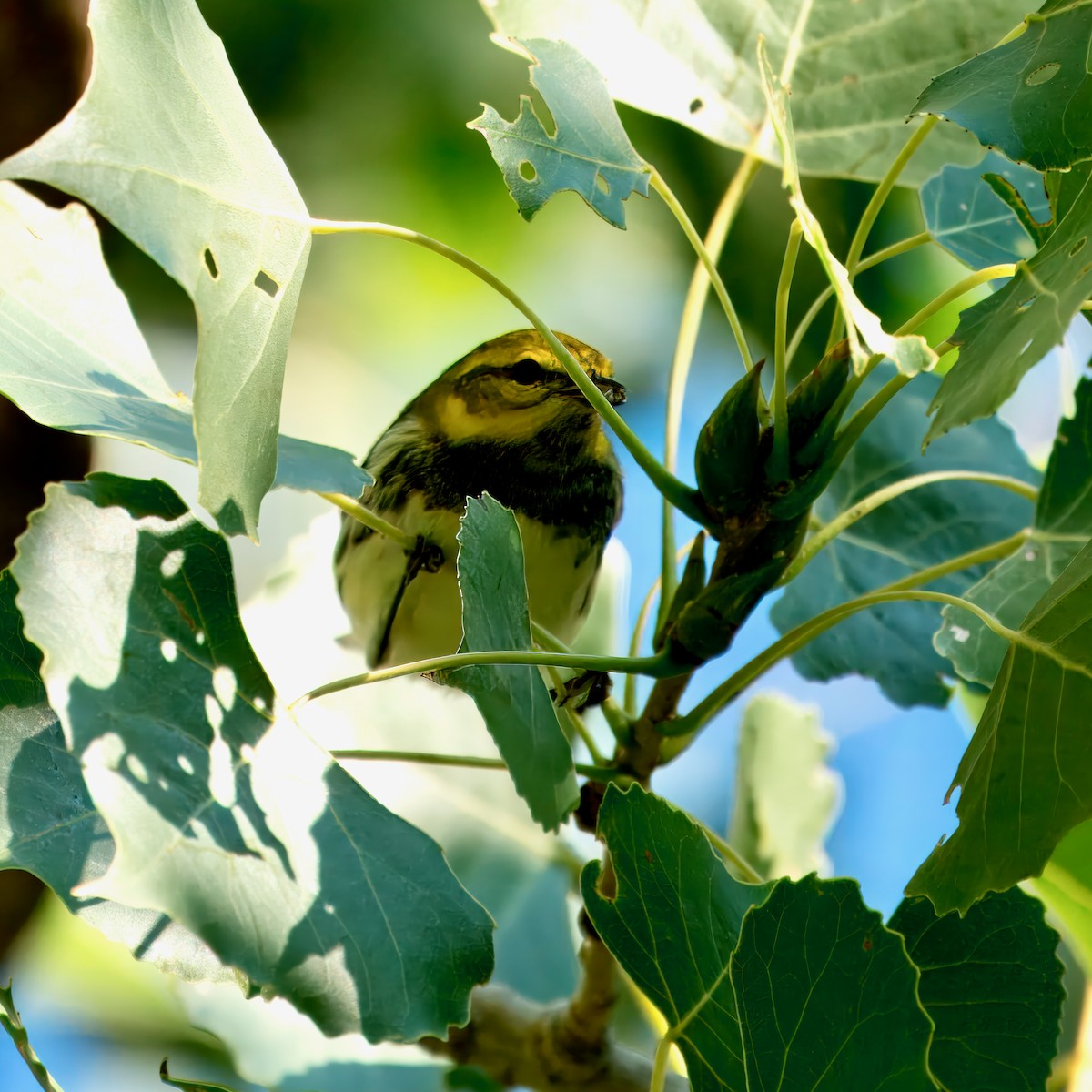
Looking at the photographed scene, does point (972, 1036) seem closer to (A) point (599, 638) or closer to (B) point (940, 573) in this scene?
(B) point (940, 573)

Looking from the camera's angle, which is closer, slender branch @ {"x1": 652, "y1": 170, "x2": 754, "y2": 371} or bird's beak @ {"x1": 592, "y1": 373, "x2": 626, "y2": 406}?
slender branch @ {"x1": 652, "y1": 170, "x2": 754, "y2": 371}

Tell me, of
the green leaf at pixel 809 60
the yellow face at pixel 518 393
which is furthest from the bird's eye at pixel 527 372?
the green leaf at pixel 809 60

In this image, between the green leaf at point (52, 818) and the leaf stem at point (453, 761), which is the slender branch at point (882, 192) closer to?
the leaf stem at point (453, 761)

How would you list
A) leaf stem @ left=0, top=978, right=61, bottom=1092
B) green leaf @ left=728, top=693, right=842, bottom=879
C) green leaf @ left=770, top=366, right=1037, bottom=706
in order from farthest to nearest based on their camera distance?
green leaf @ left=728, top=693, right=842, bottom=879 → green leaf @ left=770, top=366, right=1037, bottom=706 → leaf stem @ left=0, top=978, right=61, bottom=1092

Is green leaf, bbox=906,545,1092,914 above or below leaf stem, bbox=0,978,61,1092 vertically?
above

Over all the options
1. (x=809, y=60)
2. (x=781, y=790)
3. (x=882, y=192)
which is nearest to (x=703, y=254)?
(x=882, y=192)

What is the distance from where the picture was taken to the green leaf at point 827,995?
575 mm

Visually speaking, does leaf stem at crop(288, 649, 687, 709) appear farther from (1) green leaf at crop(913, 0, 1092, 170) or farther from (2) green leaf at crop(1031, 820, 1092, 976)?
(2) green leaf at crop(1031, 820, 1092, 976)

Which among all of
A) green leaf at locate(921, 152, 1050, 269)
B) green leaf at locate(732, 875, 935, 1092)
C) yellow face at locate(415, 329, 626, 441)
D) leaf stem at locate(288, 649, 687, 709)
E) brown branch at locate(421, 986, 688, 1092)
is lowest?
brown branch at locate(421, 986, 688, 1092)

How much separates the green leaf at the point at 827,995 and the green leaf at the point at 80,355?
322 mm

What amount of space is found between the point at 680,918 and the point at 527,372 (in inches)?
23.8

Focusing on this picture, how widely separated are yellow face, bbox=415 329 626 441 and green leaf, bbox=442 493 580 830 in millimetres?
425

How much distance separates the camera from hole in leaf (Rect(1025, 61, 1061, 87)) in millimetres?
600

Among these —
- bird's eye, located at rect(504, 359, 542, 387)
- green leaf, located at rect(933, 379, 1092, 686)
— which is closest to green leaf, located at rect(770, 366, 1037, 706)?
green leaf, located at rect(933, 379, 1092, 686)
